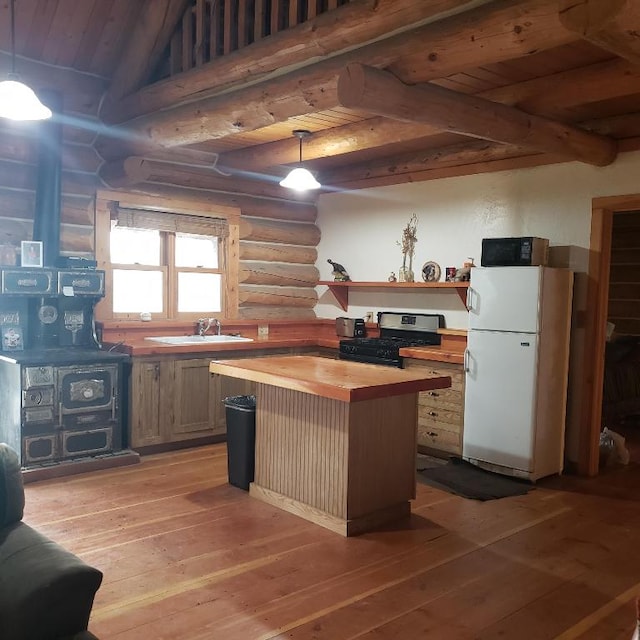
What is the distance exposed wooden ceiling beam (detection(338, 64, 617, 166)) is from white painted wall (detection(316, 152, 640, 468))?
1.30ft

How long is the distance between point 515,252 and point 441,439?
167 cm

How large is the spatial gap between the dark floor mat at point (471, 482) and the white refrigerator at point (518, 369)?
8cm

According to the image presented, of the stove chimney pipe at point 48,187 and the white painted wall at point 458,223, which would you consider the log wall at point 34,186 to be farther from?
the white painted wall at point 458,223

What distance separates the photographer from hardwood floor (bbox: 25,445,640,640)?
110 inches

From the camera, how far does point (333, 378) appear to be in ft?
12.4

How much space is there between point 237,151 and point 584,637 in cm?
489

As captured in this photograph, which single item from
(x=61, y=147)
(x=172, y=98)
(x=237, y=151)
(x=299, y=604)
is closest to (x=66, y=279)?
(x=61, y=147)

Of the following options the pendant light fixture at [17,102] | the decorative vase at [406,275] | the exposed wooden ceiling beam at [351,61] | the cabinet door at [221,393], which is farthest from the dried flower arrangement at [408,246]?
the pendant light fixture at [17,102]

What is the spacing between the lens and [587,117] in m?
4.73

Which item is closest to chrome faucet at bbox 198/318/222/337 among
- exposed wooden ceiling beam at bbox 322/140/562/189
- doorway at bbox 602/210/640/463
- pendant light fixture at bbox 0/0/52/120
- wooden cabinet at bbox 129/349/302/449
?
wooden cabinet at bbox 129/349/302/449

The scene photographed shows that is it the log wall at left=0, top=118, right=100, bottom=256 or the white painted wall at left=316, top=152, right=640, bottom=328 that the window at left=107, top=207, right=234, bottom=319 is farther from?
the white painted wall at left=316, top=152, right=640, bottom=328

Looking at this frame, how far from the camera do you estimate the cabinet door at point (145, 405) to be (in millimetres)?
5215

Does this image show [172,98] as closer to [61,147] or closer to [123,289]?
[61,147]

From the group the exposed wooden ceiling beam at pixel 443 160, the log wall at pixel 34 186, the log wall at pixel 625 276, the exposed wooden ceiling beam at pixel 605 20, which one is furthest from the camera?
the log wall at pixel 625 276
